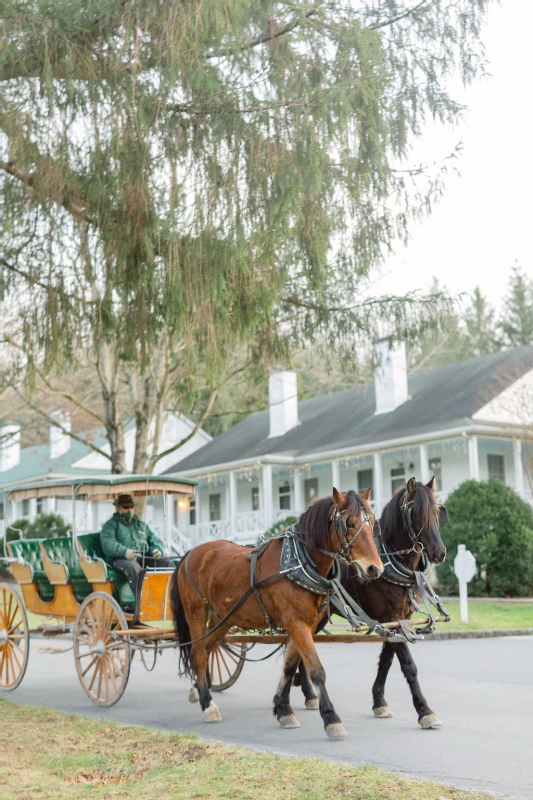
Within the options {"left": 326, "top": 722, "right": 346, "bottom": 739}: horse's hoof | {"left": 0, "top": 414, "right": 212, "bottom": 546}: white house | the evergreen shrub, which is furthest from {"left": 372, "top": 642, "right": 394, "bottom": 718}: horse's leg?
{"left": 0, "top": 414, "right": 212, "bottom": 546}: white house

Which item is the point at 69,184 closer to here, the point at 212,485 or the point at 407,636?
the point at 407,636

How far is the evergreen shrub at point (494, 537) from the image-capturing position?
23281 mm

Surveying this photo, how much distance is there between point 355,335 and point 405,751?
5518 millimetres

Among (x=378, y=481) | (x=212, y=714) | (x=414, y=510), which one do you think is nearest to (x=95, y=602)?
(x=212, y=714)

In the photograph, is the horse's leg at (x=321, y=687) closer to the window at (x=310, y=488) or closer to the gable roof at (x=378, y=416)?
the gable roof at (x=378, y=416)

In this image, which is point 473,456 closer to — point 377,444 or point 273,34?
point 377,444

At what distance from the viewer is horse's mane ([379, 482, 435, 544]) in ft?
27.0

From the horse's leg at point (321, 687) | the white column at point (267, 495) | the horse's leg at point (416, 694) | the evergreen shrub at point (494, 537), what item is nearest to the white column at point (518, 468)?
the evergreen shrub at point (494, 537)

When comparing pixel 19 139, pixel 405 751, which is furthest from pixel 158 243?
pixel 405 751

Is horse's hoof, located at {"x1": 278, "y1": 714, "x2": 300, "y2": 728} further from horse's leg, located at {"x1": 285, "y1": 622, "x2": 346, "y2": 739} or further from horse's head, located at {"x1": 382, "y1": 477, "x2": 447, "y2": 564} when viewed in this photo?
horse's head, located at {"x1": 382, "y1": 477, "x2": 447, "y2": 564}

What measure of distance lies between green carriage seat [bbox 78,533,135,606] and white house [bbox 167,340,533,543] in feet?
54.2

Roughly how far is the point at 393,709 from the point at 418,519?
196cm

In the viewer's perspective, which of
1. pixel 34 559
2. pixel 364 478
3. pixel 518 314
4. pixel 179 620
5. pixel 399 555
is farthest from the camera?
pixel 518 314

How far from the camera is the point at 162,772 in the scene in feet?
20.2
